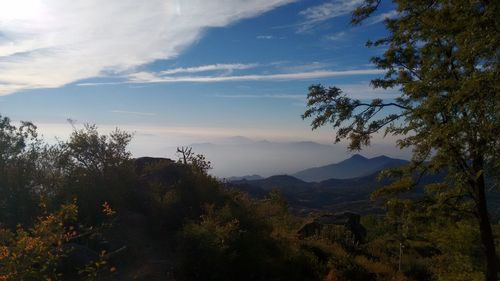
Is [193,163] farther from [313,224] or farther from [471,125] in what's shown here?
[471,125]

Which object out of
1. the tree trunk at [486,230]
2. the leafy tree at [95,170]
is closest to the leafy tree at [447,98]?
the tree trunk at [486,230]

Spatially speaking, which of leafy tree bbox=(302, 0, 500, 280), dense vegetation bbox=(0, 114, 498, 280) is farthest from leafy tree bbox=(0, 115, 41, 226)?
leafy tree bbox=(302, 0, 500, 280)

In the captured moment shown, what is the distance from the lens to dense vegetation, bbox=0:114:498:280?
12.8 metres

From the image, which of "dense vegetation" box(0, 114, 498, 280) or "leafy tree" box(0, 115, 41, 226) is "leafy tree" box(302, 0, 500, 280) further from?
"leafy tree" box(0, 115, 41, 226)

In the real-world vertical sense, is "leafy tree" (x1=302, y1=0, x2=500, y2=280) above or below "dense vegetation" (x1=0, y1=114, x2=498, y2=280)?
above

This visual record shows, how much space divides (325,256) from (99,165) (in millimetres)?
10515

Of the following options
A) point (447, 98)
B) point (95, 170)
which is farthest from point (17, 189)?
point (447, 98)

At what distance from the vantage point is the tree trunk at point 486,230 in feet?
41.4

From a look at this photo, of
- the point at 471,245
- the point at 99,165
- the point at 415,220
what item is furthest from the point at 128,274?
the point at 471,245

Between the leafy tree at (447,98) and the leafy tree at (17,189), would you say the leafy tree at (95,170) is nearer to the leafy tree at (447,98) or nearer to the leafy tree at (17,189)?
the leafy tree at (17,189)

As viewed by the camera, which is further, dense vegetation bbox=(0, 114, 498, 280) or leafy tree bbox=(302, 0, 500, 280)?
dense vegetation bbox=(0, 114, 498, 280)

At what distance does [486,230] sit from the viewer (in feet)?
42.6

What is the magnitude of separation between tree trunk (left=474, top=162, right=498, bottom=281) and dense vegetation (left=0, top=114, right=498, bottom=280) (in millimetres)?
537

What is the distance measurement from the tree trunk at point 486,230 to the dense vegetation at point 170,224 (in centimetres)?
54
